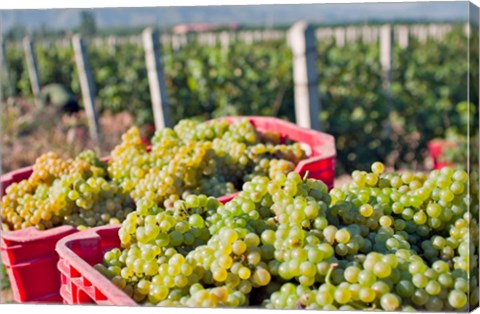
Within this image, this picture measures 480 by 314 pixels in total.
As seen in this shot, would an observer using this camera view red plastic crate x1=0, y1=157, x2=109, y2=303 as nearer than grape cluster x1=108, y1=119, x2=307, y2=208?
Yes

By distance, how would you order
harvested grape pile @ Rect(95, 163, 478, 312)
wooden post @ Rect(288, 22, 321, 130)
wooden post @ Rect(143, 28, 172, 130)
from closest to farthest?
harvested grape pile @ Rect(95, 163, 478, 312) < wooden post @ Rect(288, 22, 321, 130) < wooden post @ Rect(143, 28, 172, 130)

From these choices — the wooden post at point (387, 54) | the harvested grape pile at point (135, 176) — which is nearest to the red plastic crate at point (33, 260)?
the harvested grape pile at point (135, 176)

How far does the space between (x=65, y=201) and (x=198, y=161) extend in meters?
0.51

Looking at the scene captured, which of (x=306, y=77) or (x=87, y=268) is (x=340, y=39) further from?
(x=87, y=268)

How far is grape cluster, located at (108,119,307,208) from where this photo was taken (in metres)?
2.41

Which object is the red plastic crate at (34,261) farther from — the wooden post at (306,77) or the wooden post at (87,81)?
the wooden post at (87,81)

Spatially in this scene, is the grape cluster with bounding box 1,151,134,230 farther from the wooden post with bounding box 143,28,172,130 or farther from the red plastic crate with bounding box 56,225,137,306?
the wooden post with bounding box 143,28,172,130

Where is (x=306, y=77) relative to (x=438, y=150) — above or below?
above

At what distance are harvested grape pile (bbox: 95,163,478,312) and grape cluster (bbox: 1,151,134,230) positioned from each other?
0.62m

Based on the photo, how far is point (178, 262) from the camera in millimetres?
1601

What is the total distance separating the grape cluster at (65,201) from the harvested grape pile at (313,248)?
2.03ft

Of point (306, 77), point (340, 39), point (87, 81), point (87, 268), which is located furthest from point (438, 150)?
point (340, 39)

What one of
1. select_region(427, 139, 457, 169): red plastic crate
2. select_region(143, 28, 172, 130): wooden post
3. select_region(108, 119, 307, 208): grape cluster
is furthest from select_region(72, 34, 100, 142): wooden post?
select_region(108, 119, 307, 208): grape cluster

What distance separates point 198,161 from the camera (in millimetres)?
2467
